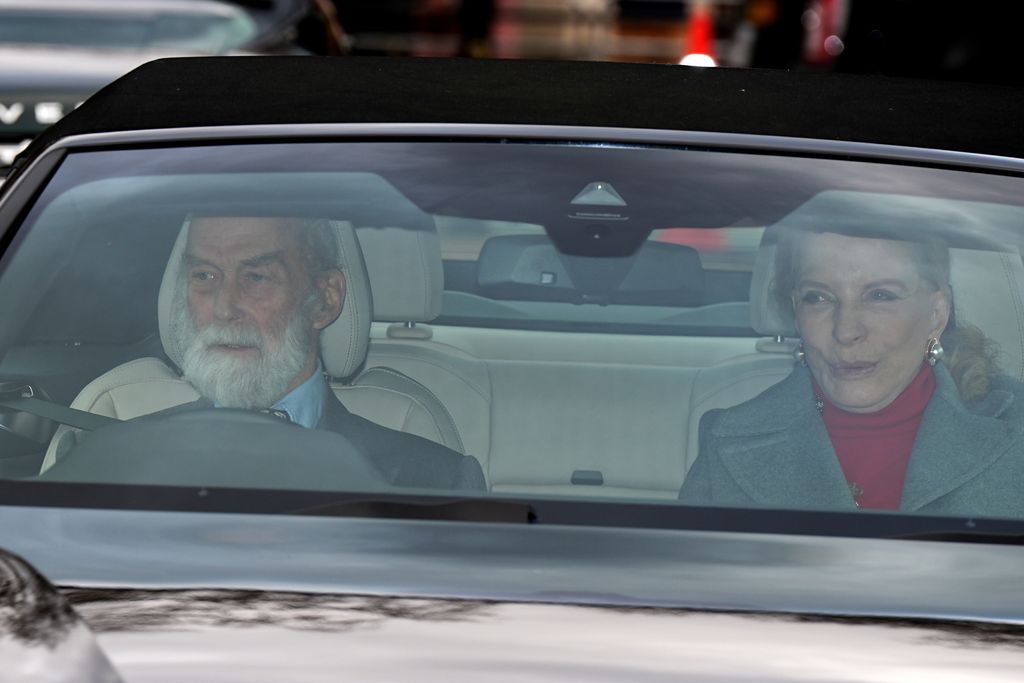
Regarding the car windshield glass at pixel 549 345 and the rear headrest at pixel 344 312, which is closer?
the car windshield glass at pixel 549 345

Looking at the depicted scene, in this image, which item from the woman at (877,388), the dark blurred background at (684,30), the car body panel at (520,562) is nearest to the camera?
the car body panel at (520,562)

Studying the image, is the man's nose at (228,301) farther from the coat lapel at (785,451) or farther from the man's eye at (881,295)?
the man's eye at (881,295)

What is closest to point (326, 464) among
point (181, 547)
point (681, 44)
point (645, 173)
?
point (181, 547)

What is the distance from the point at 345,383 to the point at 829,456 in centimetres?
77

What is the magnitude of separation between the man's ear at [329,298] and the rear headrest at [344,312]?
1cm

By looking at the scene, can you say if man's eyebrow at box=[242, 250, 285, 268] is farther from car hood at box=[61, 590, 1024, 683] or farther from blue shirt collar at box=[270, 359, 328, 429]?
car hood at box=[61, 590, 1024, 683]

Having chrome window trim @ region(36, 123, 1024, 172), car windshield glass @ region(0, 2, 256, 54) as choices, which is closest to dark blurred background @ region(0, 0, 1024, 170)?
car windshield glass @ region(0, 2, 256, 54)

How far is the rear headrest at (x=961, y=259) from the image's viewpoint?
249cm

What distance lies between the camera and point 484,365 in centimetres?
272

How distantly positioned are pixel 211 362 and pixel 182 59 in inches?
35.5

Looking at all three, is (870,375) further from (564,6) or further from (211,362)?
(564,6)

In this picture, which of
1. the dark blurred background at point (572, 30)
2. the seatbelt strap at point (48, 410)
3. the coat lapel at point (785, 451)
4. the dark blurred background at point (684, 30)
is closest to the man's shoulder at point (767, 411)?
the coat lapel at point (785, 451)

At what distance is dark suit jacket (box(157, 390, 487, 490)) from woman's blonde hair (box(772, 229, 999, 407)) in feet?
1.83

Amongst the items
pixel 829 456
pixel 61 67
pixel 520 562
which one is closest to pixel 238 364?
pixel 520 562
